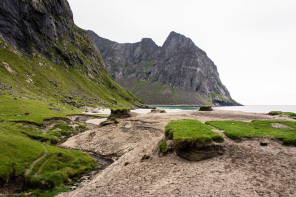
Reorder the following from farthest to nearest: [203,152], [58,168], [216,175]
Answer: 1. [58,168]
2. [203,152]
3. [216,175]

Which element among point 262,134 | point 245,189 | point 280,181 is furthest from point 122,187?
point 262,134

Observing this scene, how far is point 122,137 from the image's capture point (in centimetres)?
3750

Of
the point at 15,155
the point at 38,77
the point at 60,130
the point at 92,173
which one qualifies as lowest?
the point at 92,173

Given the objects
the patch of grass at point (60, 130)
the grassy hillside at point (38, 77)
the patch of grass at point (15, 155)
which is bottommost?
the patch of grass at point (60, 130)

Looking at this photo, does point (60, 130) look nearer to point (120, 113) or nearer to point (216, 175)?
point (120, 113)

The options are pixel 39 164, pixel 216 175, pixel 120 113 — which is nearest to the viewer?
pixel 216 175

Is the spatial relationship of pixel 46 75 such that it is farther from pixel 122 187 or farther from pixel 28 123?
pixel 122 187

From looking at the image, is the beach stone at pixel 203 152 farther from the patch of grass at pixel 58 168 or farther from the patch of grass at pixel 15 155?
the patch of grass at pixel 15 155

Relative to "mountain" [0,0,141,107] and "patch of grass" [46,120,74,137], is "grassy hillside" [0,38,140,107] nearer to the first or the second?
"mountain" [0,0,141,107]

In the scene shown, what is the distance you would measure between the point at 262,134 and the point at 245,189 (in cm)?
1062

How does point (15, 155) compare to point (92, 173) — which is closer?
point (15, 155)

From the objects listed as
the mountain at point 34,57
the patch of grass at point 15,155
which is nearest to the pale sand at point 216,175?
the patch of grass at point 15,155

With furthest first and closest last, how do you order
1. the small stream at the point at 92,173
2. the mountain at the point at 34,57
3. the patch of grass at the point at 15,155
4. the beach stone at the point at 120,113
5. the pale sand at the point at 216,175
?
the mountain at the point at 34,57
the beach stone at the point at 120,113
the small stream at the point at 92,173
the patch of grass at the point at 15,155
the pale sand at the point at 216,175

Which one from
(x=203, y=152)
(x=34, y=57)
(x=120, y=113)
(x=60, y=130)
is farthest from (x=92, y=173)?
(x=34, y=57)
